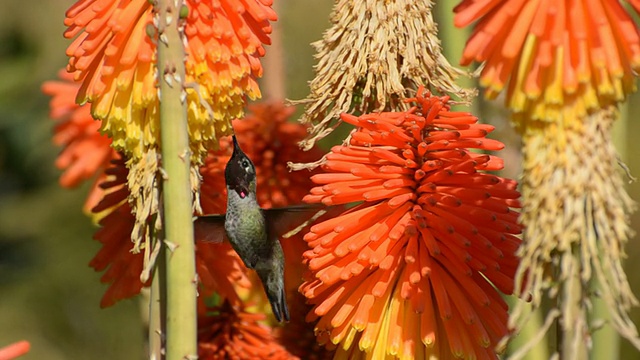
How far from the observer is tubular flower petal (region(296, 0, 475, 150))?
239 centimetres

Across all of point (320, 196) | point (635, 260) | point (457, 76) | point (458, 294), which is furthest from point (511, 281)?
point (635, 260)

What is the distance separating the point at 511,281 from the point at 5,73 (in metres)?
2.54

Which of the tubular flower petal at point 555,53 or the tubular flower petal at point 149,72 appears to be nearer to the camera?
the tubular flower petal at point 555,53

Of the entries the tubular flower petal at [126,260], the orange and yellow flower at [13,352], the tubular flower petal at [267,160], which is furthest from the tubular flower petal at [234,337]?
the orange and yellow flower at [13,352]

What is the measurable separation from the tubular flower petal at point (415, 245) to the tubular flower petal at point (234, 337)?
751 mm

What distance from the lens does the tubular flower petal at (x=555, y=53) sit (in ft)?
4.85

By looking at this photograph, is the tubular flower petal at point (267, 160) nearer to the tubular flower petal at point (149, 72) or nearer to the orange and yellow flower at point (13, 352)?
the tubular flower petal at point (149, 72)

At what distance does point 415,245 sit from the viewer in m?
2.14

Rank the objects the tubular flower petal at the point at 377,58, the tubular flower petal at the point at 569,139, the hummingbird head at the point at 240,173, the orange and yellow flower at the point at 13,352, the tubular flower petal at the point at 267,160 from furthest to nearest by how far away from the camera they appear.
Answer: the tubular flower petal at the point at 267,160, the hummingbird head at the point at 240,173, the tubular flower petal at the point at 377,58, the orange and yellow flower at the point at 13,352, the tubular flower petal at the point at 569,139

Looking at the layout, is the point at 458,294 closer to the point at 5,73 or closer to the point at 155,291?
the point at 155,291

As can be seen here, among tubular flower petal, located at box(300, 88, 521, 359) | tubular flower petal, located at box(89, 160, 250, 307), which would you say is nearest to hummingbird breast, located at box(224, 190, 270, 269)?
tubular flower petal, located at box(89, 160, 250, 307)

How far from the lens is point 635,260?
5082 mm

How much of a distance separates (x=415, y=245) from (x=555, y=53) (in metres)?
0.72

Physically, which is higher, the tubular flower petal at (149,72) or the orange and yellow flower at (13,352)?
the tubular flower petal at (149,72)
